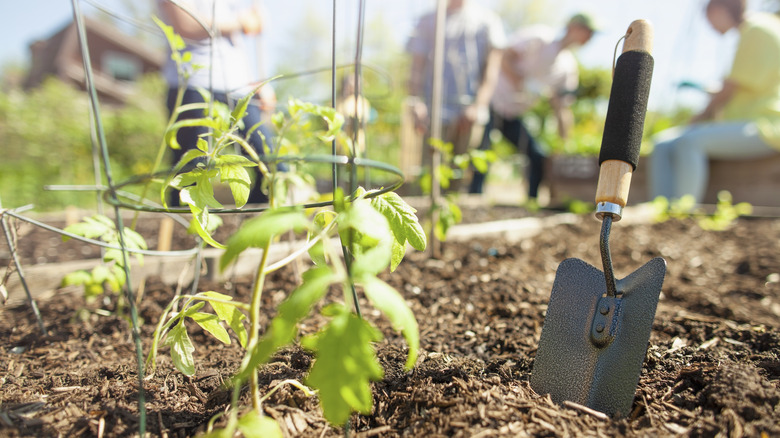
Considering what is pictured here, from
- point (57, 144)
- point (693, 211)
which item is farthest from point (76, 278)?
point (57, 144)

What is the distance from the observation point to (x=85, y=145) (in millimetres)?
8383

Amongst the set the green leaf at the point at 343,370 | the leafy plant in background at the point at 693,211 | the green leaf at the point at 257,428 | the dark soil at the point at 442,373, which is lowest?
the dark soil at the point at 442,373

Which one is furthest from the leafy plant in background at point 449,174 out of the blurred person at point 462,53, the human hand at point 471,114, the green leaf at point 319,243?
the blurred person at point 462,53

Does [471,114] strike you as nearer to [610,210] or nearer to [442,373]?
[610,210]

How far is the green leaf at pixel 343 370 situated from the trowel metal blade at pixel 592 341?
0.65m

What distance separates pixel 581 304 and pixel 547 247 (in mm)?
1839

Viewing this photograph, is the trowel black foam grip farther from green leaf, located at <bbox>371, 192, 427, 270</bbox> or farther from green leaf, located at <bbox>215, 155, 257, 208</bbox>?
green leaf, located at <bbox>215, 155, 257, 208</bbox>

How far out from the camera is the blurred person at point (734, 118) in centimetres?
363

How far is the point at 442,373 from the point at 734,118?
4.58 metres

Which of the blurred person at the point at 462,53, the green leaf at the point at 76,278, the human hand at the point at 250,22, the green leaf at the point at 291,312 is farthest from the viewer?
the blurred person at the point at 462,53

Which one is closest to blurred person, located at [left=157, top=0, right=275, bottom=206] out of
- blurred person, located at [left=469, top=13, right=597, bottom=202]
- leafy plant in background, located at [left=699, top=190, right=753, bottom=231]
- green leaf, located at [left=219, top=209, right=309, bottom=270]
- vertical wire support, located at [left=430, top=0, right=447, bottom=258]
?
vertical wire support, located at [left=430, top=0, right=447, bottom=258]

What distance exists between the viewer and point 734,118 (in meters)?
4.08

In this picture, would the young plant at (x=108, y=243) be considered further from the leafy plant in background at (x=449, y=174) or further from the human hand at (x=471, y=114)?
the human hand at (x=471, y=114)

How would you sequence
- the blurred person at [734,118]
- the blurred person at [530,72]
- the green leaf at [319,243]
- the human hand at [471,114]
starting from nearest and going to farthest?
the green leaf at [319,243]
the human hand at [471,114]
the blurred person at [734,118]
the blurred person at [530,72]
